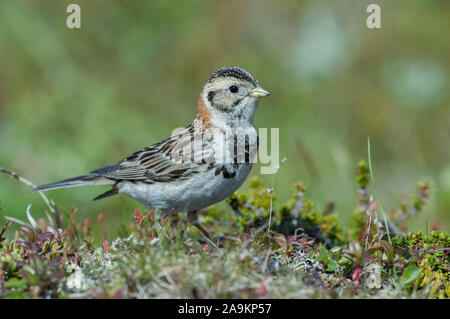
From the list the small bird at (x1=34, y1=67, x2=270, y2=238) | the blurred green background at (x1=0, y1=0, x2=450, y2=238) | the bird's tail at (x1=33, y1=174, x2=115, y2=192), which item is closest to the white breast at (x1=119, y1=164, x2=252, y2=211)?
the small bird at (x1=34, y1=67, x2=270, y2=238)

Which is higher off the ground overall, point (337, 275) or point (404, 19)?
point (404, 19)

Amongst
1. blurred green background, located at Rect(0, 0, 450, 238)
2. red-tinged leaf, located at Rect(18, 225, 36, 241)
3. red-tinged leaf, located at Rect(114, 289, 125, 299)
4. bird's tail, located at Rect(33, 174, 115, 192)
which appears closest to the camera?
red-tinged leaf, located at Rect(114, 289, 125, 299)

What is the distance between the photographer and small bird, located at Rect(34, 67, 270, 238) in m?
5.69

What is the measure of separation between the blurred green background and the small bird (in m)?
2.67

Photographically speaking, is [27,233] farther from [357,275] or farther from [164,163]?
[357,275]

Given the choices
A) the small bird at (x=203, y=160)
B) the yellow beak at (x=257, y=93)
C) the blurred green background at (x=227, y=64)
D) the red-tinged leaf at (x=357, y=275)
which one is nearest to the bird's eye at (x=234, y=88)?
the small bird at (x=203, y=160)

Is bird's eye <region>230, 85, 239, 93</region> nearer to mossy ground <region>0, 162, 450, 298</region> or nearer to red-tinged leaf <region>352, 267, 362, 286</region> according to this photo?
mossy ground <region>0, 162, 450, 298</region>

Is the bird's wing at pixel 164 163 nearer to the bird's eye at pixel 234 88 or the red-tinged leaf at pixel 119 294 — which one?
the bird's eye at pixel 234 88

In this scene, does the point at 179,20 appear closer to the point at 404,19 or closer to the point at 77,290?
the point at 404,19

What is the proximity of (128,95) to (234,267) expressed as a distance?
7.80 meters

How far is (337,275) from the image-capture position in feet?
15.0

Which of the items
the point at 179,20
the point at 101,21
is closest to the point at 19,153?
the point at 101,21

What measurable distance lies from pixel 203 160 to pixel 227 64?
588 cm

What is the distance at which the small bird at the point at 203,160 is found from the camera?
5.69 meters
